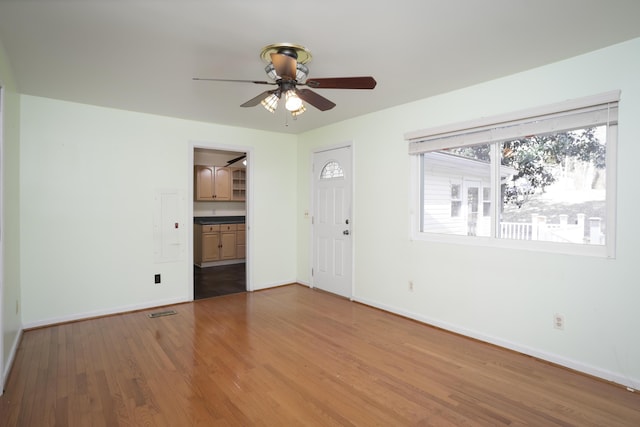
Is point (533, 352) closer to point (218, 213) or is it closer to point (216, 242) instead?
point (216, 242)

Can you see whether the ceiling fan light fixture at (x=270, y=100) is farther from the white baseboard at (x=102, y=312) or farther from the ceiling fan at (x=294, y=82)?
the white baseboard at (x=102, y=312)

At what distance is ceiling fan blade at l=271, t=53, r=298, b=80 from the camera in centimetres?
208

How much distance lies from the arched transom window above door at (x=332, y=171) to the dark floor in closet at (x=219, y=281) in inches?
86.6

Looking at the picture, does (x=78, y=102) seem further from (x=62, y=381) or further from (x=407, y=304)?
(x=407, y=304)

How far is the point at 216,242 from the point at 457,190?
202 inches

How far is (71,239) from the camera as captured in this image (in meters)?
3.91

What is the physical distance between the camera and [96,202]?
406 centimetres

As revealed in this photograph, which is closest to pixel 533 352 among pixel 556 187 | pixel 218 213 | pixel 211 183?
pixel 556 187

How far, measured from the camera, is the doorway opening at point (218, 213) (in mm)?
7047

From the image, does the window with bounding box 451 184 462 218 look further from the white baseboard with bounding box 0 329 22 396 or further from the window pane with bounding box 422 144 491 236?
the white baseboard with bounding box 0 329 22 396

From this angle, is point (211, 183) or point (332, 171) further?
point (211, 183)

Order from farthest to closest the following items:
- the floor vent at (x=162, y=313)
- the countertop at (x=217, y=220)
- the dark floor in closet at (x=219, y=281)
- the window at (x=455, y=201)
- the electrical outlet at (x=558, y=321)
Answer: the countertop at (x=217, y=220) → the dark floor in closet at (x=219, y=281) → the floor vent at (x=162, y=313) → the window at (x=455, y=201) → the electrical outlet at (x=558, y=321)

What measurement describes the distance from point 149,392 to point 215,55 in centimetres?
256

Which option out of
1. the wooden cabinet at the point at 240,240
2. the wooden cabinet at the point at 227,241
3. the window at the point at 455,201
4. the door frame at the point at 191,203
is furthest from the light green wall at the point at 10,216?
the wooden cabinet at the point at 240,240
